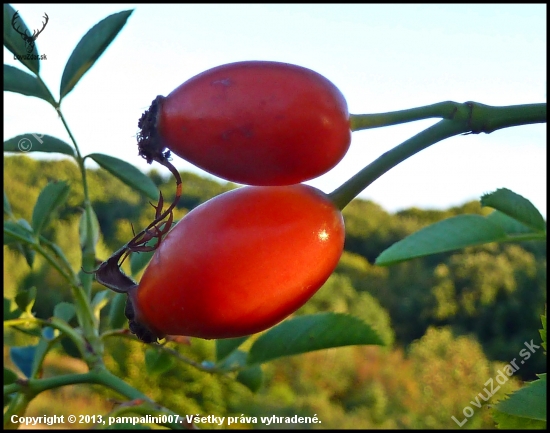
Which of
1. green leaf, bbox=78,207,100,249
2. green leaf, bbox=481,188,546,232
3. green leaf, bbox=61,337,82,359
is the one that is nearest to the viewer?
green leaf, bbox=481,188,546,232

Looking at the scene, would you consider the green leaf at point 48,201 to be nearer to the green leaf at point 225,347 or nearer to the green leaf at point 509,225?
the green leaf at point 225,347

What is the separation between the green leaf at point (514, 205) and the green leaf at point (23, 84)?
0.70 meters

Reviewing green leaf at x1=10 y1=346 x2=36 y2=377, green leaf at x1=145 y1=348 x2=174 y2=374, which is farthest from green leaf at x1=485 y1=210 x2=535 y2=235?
green leaf at x1=10 y1=346 x2=36 y2=377

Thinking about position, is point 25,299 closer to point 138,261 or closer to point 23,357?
→ point 138,261

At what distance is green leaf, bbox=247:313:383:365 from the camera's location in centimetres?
74

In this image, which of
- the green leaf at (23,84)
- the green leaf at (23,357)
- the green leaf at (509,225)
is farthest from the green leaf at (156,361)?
the green leaf at (509,225)

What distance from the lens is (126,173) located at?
3.00ft

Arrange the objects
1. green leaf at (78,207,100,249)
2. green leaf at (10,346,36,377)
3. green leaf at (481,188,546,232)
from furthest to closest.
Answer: green leaf at (10,346,36,377) → green leaf at (78,207,100,249) → green leaf at (481,188,546,232)

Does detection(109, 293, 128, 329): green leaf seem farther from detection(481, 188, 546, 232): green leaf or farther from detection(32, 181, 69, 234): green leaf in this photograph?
detection(481, 188, 546, 232): green leaf

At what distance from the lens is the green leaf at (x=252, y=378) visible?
944mm

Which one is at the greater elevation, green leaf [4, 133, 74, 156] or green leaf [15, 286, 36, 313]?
green leaf [4, 133, 74, 156]

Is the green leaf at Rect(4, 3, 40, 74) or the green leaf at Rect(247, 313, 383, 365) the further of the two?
the green leaf at Rect(4, 3, 40, 74)

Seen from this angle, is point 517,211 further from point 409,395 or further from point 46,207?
point 409,395

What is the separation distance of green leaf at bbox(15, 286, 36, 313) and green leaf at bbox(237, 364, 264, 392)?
37 centimetres
